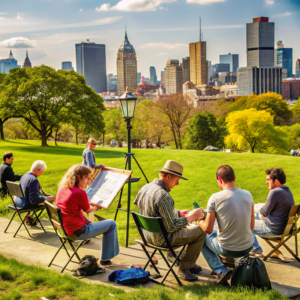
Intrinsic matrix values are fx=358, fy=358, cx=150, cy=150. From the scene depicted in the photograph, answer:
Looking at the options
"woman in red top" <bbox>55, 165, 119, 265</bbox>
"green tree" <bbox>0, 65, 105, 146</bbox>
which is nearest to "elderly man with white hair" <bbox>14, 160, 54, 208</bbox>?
"woman in red top" <bbox>55, 165, 119, 265</bbox>

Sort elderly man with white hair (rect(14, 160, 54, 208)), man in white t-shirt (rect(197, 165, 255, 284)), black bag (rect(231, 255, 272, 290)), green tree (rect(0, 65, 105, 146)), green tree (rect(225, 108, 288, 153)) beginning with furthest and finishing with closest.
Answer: green tree (rect(225, 108, 288, 153)) < green tree (rect(0, 65, 105, 146)) < elderly man with white hair (rect(14, 160, 54, 208)) < man in white t-shirt (rect(197, 165, 255, 284)) < black bag (rect(231, 255, 272, 290))

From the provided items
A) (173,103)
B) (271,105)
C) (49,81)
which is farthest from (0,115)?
(271,105)

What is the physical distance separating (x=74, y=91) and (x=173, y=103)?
658 inches

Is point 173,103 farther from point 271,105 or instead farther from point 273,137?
point 271,105

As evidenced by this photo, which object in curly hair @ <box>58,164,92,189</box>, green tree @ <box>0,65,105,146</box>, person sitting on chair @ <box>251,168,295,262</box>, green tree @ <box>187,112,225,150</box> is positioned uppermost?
green tree @ <box>0,65,105,146</box>

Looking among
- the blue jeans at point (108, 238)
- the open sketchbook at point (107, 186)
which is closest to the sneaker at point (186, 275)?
the blue jeans at point (108, 238)

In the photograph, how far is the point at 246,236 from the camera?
15.2 feet

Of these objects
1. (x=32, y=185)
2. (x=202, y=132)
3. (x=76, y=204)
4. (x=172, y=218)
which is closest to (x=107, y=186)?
(x=32, y=185)

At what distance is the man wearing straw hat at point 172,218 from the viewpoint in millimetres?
4672

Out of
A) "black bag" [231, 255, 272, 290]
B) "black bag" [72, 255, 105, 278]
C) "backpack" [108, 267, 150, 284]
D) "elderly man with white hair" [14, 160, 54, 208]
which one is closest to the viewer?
"black bag" [231, 255, 272, 290]

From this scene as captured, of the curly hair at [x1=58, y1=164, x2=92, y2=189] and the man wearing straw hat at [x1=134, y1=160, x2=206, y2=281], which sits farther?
the curly hair at [x1=58, y1=164, x2=92, y2=189]

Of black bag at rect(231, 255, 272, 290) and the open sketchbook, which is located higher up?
the open sketchbook

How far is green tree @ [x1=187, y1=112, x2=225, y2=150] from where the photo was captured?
152 feet

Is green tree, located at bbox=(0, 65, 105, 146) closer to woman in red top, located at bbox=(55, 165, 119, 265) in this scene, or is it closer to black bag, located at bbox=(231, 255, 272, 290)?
woman in red top, located at bbox=(55, 165, 119, 265)
